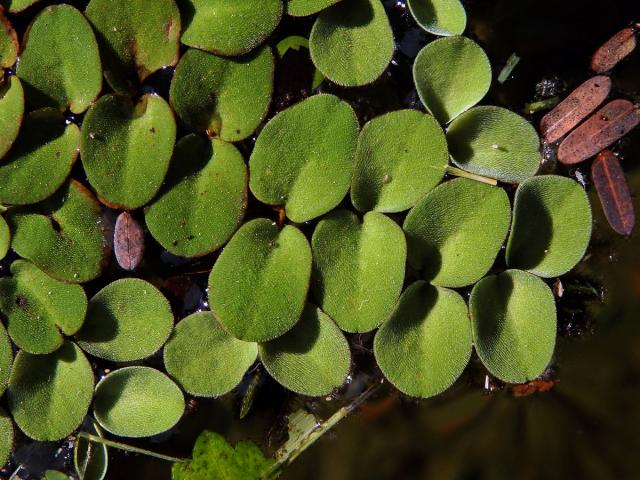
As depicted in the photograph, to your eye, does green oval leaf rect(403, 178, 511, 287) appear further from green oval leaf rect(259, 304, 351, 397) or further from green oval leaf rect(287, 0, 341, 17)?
green oval leaf rect(287, 0, 341, 17)

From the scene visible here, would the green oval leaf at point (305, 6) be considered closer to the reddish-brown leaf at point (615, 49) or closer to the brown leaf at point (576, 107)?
the brown leaf at point (576, 107)

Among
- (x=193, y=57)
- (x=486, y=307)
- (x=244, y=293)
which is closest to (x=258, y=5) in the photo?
(x=193, y=57)

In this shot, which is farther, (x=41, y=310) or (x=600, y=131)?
(x=600, y=131)

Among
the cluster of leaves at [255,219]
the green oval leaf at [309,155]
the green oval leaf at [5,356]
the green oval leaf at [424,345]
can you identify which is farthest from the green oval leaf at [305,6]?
the green oval leaf at [5,356]

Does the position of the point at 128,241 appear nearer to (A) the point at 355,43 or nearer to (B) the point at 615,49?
(A) the point at 355,43

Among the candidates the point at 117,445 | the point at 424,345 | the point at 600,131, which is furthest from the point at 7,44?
the point at 600,131

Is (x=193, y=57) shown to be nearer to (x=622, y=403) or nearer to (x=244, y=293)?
(x=244, y=293)
